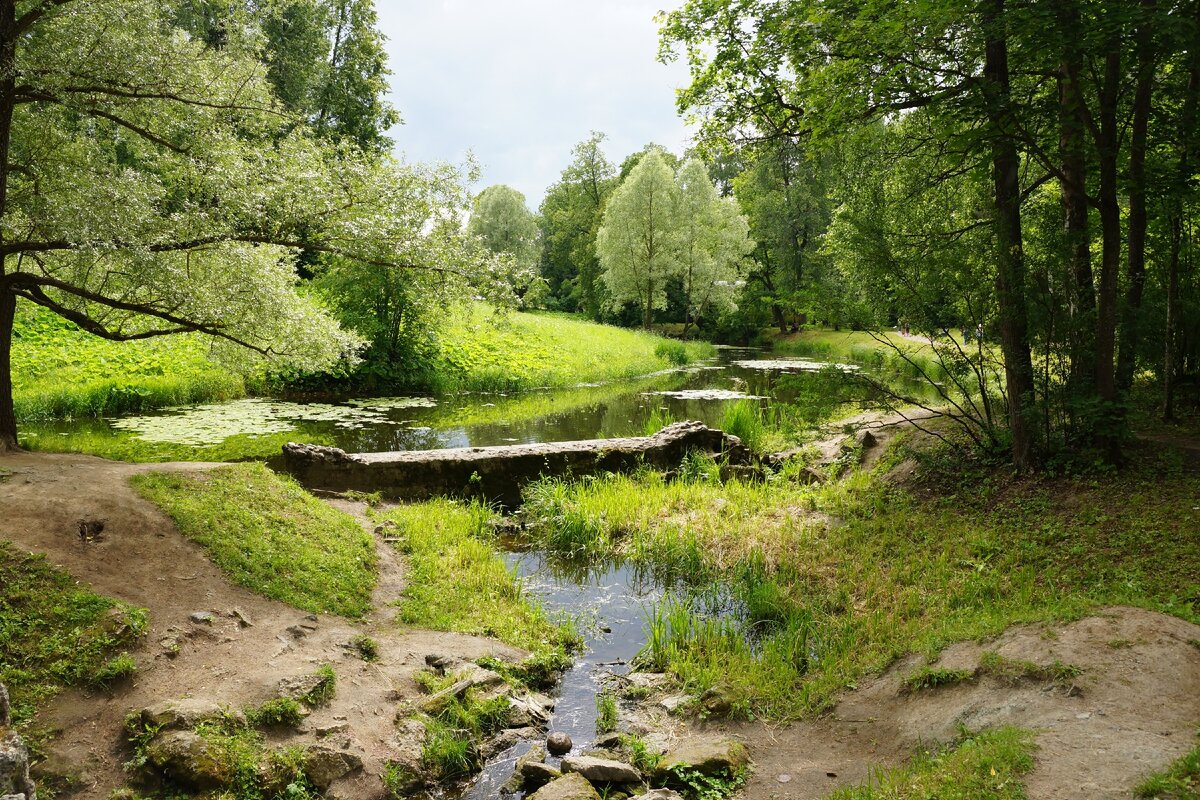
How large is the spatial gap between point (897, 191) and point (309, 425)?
13.1 metres

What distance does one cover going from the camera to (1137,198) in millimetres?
9891

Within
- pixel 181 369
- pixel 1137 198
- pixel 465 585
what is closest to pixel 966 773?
pixel 465 585

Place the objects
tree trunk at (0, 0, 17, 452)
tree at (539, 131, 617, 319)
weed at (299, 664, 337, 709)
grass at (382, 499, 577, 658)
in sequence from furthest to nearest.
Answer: tree at (539, 131, 617, 319) < tree trunk at (0, 0, 17, 452) < grass at (382, 499, 577, 658) < weed at (299, 664, 337, 709)

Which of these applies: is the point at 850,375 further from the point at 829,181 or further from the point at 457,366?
the point at 829,181

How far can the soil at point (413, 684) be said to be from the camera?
13.4 ft

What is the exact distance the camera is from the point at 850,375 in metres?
9.64

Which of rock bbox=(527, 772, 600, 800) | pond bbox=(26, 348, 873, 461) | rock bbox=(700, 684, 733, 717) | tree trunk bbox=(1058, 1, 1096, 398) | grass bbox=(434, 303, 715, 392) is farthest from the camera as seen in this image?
grass bbox=(434, 303, 715, 392)

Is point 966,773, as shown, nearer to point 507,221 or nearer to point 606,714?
point 606,714

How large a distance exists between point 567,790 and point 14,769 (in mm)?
2923

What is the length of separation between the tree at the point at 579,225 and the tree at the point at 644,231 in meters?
6.35

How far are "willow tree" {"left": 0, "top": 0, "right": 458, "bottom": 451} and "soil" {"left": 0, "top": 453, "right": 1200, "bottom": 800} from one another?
2.93 metres

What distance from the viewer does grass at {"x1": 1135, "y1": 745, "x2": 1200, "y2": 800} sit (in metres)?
3.23

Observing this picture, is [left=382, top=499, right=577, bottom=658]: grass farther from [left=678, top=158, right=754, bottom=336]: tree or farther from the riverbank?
[left=678, top=158, right=754, bottom=336]: tree

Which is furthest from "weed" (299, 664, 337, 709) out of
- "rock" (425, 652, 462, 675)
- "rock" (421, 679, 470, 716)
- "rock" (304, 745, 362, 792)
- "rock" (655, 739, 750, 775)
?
"rock" (655, 739, 750, 775)
